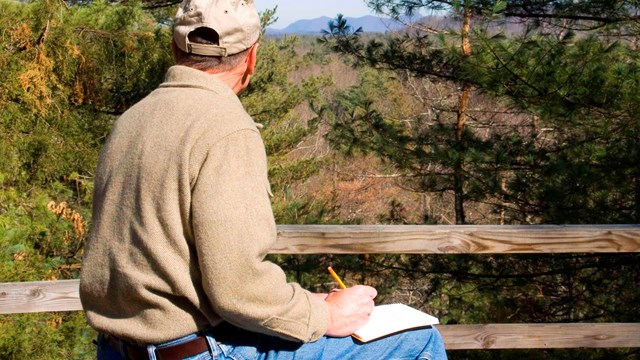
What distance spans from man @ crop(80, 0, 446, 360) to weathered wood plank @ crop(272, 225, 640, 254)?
53.5 inches

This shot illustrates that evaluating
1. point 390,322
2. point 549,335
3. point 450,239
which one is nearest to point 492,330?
point 549,335

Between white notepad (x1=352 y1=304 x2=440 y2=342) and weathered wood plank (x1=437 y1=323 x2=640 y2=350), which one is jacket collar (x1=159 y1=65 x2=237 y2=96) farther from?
weathered wood plank (x1=437 y1=323 x2=640 y2=350)

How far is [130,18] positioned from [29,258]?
327cm

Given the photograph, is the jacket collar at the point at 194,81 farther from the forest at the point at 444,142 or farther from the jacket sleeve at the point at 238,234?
the forest at the point at 444,142

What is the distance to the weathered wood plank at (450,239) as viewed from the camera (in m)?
3.18

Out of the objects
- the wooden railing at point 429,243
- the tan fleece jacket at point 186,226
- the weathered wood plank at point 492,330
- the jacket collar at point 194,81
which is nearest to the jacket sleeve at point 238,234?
the tan fleece jacket at point 186,226

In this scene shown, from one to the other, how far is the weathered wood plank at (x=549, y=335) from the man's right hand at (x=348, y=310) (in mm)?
1699

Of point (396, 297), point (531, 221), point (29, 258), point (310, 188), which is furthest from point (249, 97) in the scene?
point (29, 258)

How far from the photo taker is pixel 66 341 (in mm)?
5602

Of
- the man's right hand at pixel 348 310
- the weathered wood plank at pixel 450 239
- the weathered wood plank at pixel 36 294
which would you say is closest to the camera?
the man's right hand at pixel 348 310

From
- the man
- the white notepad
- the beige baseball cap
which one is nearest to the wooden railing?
the white notepad

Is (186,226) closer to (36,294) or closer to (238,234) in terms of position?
(238,234)

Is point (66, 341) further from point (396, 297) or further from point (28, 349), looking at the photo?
point (396, 297)

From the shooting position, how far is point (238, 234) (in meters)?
1.56
